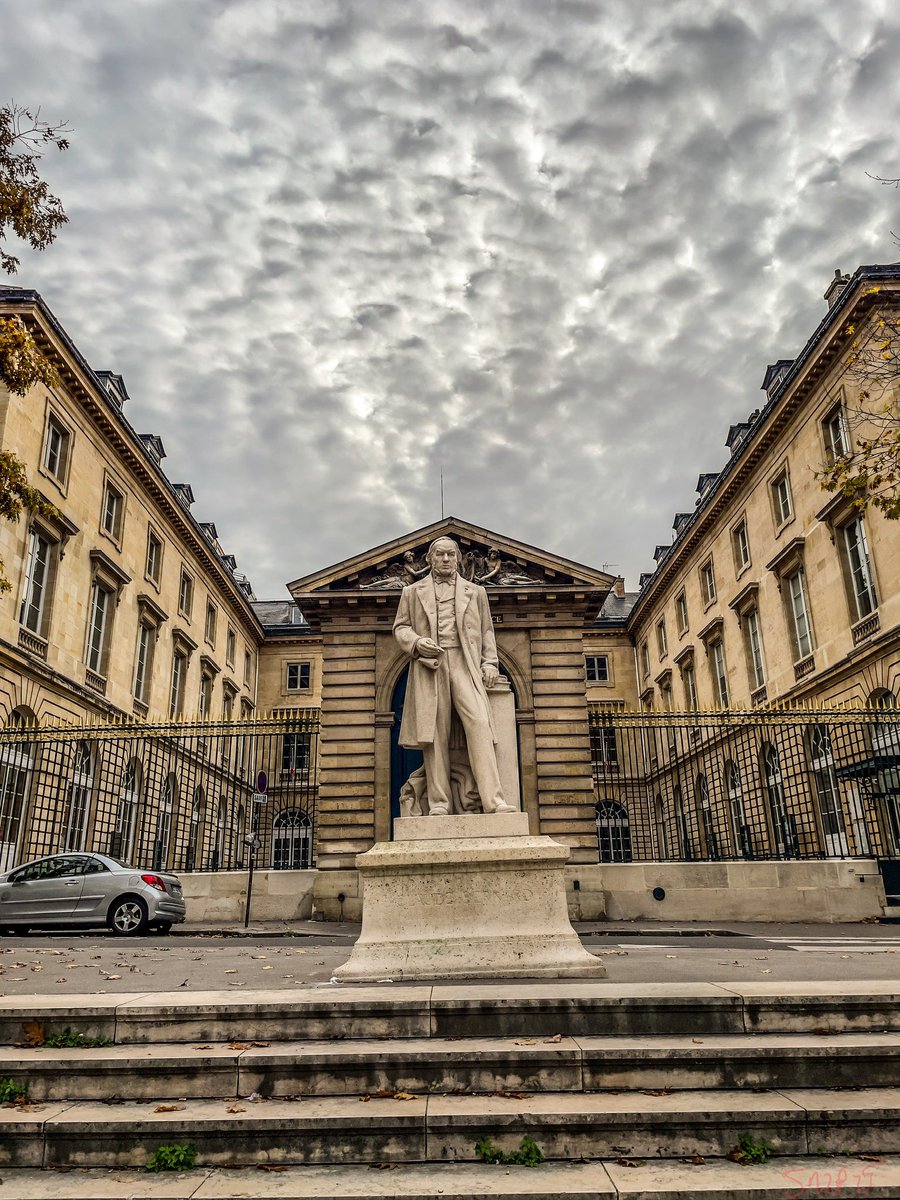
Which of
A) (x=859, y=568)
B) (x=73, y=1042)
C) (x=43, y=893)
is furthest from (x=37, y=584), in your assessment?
(x=859, y=568)

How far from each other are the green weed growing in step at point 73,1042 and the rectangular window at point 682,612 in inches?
1400

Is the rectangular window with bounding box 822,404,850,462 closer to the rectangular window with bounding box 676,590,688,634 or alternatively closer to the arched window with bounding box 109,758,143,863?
the rectangular window with bounding box 676,590,688,634

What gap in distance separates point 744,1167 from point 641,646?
43.2 m

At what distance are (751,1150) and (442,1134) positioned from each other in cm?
140

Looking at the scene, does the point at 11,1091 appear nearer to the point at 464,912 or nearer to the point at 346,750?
the point at 464,912

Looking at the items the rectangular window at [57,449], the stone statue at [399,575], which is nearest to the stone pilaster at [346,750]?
the stone statue at [399,575]

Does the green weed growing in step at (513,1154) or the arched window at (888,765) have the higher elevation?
the arched window at (888,765)

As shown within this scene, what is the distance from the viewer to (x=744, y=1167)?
3.78 meters

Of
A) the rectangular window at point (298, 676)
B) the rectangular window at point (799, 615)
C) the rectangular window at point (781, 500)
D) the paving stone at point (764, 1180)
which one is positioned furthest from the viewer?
the rectangular window at point (298, 676)

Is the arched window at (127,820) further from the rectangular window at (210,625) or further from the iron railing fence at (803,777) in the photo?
the iron railing fence at (803,777)

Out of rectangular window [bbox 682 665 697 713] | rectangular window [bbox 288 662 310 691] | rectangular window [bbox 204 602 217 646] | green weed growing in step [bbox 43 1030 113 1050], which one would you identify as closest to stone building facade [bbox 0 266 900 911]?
rectangular window [bbox 682 665 697 713]

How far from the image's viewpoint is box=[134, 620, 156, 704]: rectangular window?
30500 mm

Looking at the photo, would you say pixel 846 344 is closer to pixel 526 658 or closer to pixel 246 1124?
pixel 526 658

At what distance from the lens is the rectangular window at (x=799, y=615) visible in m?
26.4
